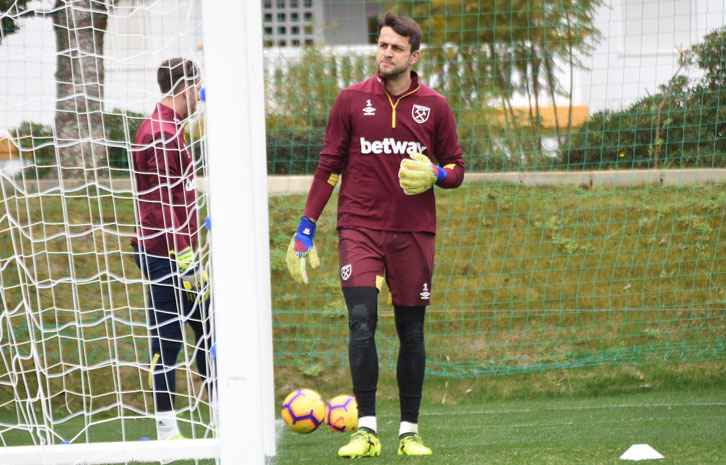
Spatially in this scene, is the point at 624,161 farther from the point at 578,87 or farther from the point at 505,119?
the point at 578,87

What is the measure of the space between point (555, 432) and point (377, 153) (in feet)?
6.00

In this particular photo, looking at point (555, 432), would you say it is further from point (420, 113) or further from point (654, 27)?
point (654, 27)

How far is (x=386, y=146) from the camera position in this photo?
3752 millimetres

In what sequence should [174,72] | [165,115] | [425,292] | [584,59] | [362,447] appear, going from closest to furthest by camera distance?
1. [362,447]
2. [174,72]
3. [425,292]
4. [165,115]
5. [584,59]

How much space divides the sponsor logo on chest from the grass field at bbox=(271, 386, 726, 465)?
1391 mm

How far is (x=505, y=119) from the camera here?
Answer: 7965mm

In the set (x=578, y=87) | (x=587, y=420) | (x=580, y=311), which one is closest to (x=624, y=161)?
(x=580, y=311)

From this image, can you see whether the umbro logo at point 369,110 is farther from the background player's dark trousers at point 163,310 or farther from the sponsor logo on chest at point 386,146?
the background player's dark trousers at point 163,310

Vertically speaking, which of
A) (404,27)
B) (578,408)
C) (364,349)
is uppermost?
(404,27)

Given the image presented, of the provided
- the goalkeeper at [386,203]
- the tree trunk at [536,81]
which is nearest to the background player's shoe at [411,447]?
the goalkeeper at [386,203]

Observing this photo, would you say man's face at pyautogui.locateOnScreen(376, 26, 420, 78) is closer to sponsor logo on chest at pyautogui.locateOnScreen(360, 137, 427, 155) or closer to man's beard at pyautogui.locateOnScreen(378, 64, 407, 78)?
man's beard at pyautogui.locateOnScreen(378, 64, 407, 78)

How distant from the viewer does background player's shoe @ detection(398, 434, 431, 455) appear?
358 centimetres

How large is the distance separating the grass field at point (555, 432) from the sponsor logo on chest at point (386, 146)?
1.39 metres

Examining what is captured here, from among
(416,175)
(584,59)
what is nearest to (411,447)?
(416,175)
